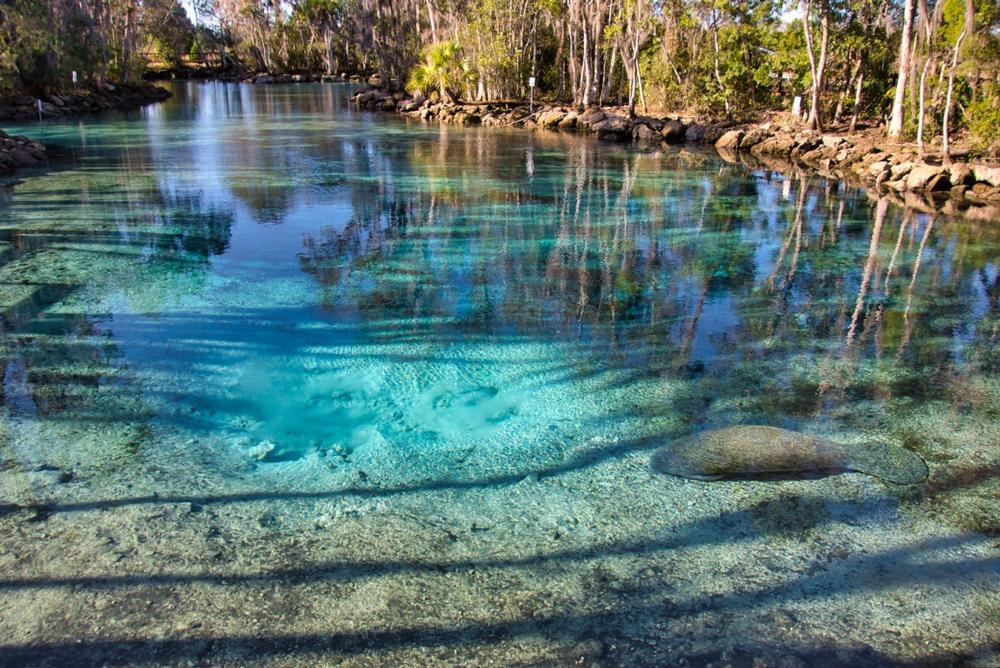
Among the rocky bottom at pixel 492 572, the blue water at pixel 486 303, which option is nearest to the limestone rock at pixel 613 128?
the blue water at pixel 486 303

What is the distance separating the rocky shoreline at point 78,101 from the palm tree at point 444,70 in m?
14.7

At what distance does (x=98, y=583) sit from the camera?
3324mm

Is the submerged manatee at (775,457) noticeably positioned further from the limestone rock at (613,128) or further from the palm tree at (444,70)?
the palm tree at (444,70)

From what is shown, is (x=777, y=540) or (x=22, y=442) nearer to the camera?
(x=777, y=540)

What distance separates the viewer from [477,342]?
639cm

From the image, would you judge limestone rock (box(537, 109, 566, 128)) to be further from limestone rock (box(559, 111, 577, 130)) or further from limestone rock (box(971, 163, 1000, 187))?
limestone rock (box(971, 163, 1000, 187))

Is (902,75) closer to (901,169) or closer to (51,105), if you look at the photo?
(901,169)

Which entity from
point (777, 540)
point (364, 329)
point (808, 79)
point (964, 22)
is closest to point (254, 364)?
point (364, 329)

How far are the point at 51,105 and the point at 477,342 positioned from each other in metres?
30.7

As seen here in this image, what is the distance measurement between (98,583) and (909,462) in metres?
4.62

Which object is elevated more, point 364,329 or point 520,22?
point 520,22

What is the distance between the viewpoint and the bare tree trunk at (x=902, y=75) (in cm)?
1694

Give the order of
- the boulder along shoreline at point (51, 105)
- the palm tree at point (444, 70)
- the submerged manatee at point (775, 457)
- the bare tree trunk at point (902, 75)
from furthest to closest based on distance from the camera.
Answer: the palm tree at point (444, 70), the bare tree trunk at point (902, 75), the boulder along shoreline at point (51, 105), the submerged manatee at point (775, 457)

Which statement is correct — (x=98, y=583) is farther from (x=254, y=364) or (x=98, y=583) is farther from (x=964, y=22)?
(x=964, y=22)
